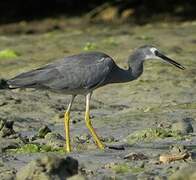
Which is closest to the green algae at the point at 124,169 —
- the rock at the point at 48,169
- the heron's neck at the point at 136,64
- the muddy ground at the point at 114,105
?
the muddy ground at the point at 114,105

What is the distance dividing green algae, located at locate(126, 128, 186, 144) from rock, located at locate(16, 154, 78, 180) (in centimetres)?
256

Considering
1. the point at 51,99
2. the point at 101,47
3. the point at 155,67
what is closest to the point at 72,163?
the point at 51,99

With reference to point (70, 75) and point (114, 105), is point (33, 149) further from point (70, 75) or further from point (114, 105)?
point (114, 105)

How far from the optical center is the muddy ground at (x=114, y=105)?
27.4 ft

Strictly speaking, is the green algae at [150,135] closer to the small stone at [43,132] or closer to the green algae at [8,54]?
the small stone at [43,132]

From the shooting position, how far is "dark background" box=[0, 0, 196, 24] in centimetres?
2712

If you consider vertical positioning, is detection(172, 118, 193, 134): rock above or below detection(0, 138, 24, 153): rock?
below

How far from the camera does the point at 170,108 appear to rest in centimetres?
1227

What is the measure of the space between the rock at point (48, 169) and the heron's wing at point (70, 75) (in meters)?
2.47

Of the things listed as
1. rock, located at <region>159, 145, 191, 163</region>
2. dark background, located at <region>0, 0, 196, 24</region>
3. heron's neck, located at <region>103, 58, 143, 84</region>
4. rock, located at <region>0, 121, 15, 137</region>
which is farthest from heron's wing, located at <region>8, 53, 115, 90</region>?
dark background, located at <region>0, 0, 196, 24</region>

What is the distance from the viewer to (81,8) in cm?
2923

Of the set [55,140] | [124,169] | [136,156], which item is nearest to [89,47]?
[55,140]

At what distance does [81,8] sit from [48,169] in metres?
22.3

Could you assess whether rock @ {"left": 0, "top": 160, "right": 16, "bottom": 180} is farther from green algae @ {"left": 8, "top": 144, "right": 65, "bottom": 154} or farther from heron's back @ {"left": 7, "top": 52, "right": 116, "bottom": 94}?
heron's back @ {"left": 7, "top": 52, "right": 116, "bottom": 94}
